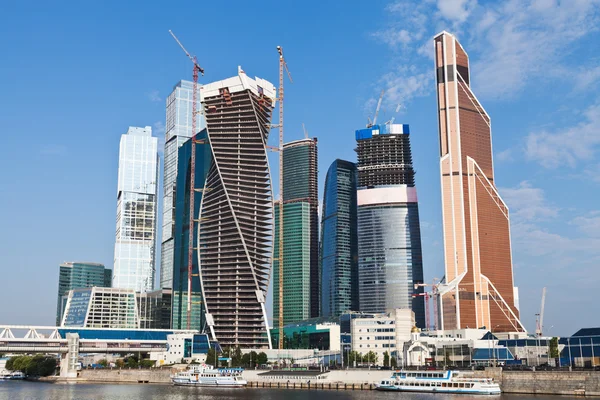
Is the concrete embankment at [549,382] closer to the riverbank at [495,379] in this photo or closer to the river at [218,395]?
the riverbank at [495,379]

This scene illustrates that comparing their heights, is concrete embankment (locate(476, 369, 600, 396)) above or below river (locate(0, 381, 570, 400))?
above

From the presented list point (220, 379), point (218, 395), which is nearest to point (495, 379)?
point (218, 395)

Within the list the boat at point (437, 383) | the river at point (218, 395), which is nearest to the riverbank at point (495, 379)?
the boat at point (437, 383)

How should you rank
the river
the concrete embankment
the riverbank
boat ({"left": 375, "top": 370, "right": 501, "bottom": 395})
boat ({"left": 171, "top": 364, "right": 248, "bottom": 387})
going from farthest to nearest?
boat ({"left": 171, "top": 364, "right": 248, "bottom": 387})
boat ({"left": 375, "top": 370, "right": 501, "bottom": 395})
the river
the riverbank
the concrete embankment

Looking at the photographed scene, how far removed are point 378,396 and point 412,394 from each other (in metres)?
11.8

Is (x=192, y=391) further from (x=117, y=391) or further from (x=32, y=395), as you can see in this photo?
(x=32, y=395)

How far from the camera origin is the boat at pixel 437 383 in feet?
497

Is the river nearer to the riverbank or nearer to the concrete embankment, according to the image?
the concrete embankment

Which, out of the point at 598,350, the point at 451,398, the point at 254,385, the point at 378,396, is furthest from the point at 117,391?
the point at 598,350

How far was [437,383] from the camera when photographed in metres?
161

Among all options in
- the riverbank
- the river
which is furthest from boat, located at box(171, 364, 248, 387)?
the river

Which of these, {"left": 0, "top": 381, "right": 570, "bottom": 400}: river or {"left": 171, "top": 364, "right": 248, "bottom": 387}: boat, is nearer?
{"left": 0, "top": 381, "right": 570, "bottom": 400}: river

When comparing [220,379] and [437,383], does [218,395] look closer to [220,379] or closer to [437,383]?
[220,379]

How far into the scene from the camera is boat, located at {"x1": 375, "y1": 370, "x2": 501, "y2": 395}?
151500mm
